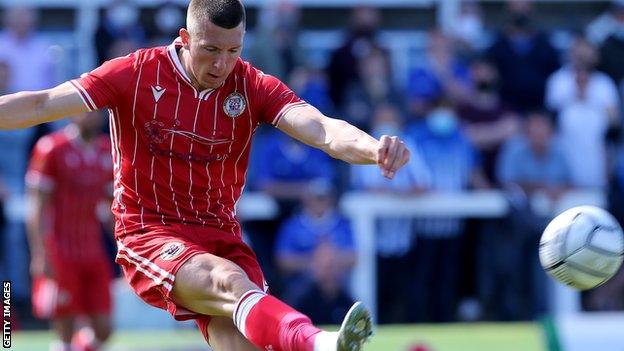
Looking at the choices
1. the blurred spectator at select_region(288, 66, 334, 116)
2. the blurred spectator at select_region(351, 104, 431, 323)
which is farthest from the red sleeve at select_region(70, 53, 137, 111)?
the blurred spectator at select_region(351, 104, 431, 323)

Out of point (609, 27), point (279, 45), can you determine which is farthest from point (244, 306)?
point (609, 27)

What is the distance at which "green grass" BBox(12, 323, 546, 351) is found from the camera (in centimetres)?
1223

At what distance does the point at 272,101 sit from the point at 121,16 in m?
8.05

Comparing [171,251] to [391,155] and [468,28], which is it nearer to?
[391,155]

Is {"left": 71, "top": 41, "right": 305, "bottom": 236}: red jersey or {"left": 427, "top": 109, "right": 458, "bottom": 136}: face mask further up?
{"left": 71, "top": 41, "right": 305, "bottom": 236}: red jersey

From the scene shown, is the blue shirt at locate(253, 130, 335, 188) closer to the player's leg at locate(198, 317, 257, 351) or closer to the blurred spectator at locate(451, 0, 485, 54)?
the blurred spectator at locate(451, 0, 485, 54)

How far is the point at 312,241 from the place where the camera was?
1371 cm

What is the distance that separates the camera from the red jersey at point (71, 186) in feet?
37.9

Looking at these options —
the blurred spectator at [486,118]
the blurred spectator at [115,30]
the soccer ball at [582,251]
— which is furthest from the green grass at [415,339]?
the soccer ball at [582,251]

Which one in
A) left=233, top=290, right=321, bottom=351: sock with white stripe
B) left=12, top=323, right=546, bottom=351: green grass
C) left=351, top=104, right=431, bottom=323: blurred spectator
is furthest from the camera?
left=351, top=104, right=431, bottom=323: blurred spectator

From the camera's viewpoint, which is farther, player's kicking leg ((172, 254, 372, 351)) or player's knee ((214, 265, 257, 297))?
player's knee ((214, 265, 257, 297))

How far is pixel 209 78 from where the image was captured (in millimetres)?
6957

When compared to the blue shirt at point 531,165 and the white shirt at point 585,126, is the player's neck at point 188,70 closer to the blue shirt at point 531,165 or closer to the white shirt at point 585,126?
the blue shirt at point 531,165

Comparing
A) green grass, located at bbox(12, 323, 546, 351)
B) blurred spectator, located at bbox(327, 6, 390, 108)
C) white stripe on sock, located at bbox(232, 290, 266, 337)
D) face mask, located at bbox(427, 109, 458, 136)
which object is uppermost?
blurred spectator, located at bbox(327, 6, 390, 108)
